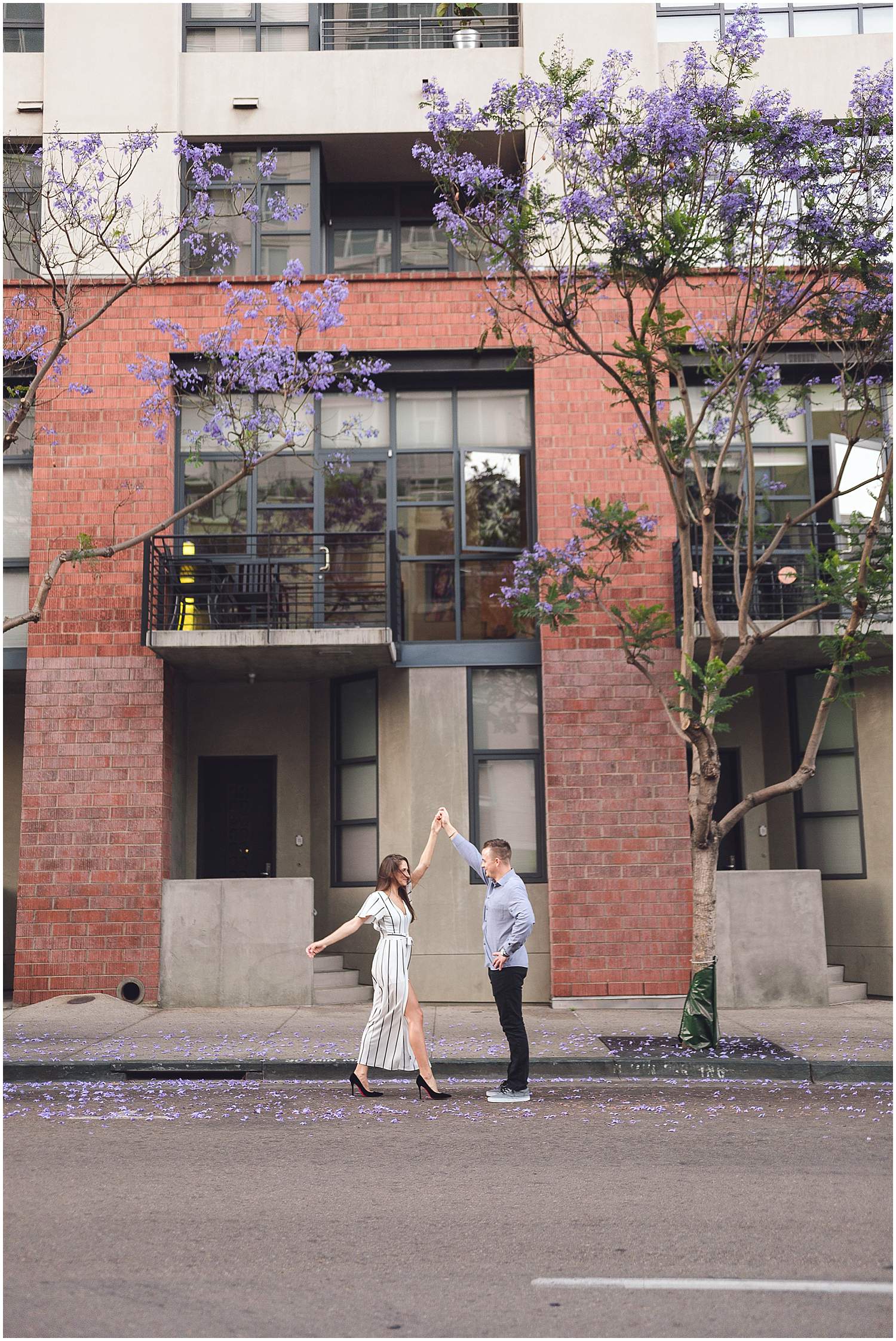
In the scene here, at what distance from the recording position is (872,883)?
15.0 m

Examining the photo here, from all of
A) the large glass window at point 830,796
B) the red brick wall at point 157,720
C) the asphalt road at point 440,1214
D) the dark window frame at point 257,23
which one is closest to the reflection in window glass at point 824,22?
the red brick wall at point 157,720

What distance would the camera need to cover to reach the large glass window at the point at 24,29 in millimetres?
15984

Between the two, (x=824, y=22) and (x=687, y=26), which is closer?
(x=687, y=26)

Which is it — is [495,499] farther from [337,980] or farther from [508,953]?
[508,953]

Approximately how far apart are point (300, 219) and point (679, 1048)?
11.3 m

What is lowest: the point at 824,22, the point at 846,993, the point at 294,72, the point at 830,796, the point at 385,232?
the point at 846,993

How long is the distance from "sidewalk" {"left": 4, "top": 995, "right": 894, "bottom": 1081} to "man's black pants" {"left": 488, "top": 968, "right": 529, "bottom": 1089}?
3.56ft

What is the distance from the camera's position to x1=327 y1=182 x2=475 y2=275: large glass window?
53.8 ft

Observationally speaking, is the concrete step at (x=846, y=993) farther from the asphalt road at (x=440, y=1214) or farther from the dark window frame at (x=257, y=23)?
the dark window frame at (x=257, y=23)

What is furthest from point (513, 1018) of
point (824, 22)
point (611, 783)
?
point (824, 22)

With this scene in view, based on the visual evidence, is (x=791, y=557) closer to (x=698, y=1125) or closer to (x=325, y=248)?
(x=325, y=248)

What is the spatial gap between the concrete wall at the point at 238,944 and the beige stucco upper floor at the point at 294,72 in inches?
379

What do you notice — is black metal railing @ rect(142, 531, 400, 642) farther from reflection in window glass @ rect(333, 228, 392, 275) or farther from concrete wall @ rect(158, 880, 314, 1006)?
reflection in window glass @ rect(333, 228, 392, 275)

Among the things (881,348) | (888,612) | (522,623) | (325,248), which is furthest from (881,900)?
(325,248)
